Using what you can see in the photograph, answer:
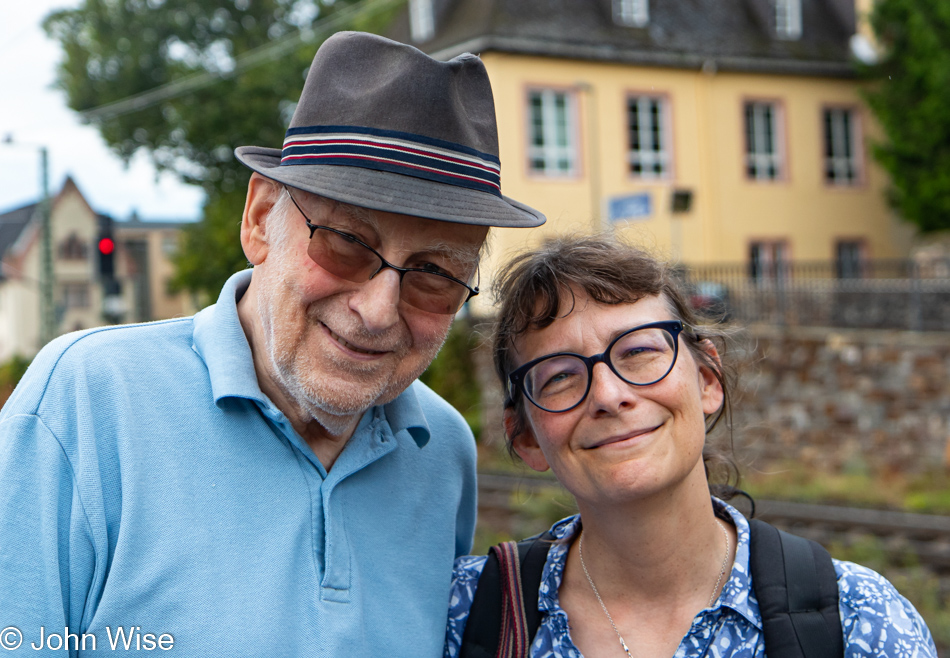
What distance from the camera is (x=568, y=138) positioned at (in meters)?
21.3

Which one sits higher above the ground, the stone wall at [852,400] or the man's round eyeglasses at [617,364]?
the man's round eyeglasses at [617,364]

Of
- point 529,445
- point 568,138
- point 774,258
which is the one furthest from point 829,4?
point 529,445

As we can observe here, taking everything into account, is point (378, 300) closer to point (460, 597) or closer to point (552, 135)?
point (460, 597)

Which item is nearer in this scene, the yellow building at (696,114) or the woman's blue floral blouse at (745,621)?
the woman's blue floral blouse at (745,621)

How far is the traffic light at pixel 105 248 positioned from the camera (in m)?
13.4

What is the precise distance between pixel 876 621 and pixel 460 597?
3.57 feet

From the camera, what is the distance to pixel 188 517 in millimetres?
2027

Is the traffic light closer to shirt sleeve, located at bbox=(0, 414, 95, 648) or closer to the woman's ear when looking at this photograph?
shirt sleeve, located at bbox=(0, 414, 95, 648)

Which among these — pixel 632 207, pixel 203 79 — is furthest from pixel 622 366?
pixel 203 79

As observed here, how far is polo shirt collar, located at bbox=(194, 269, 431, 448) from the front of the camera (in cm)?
218

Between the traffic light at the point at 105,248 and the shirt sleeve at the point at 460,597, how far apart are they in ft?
39.8

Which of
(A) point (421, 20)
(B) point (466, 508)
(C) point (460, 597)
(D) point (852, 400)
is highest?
(A) point (421, 20)

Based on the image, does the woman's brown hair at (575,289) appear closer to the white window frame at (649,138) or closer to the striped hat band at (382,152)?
the striped hat band at (382,152)

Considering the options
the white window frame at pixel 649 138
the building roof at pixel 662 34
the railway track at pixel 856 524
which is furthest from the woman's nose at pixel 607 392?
the white window frame at pixel 649 138
